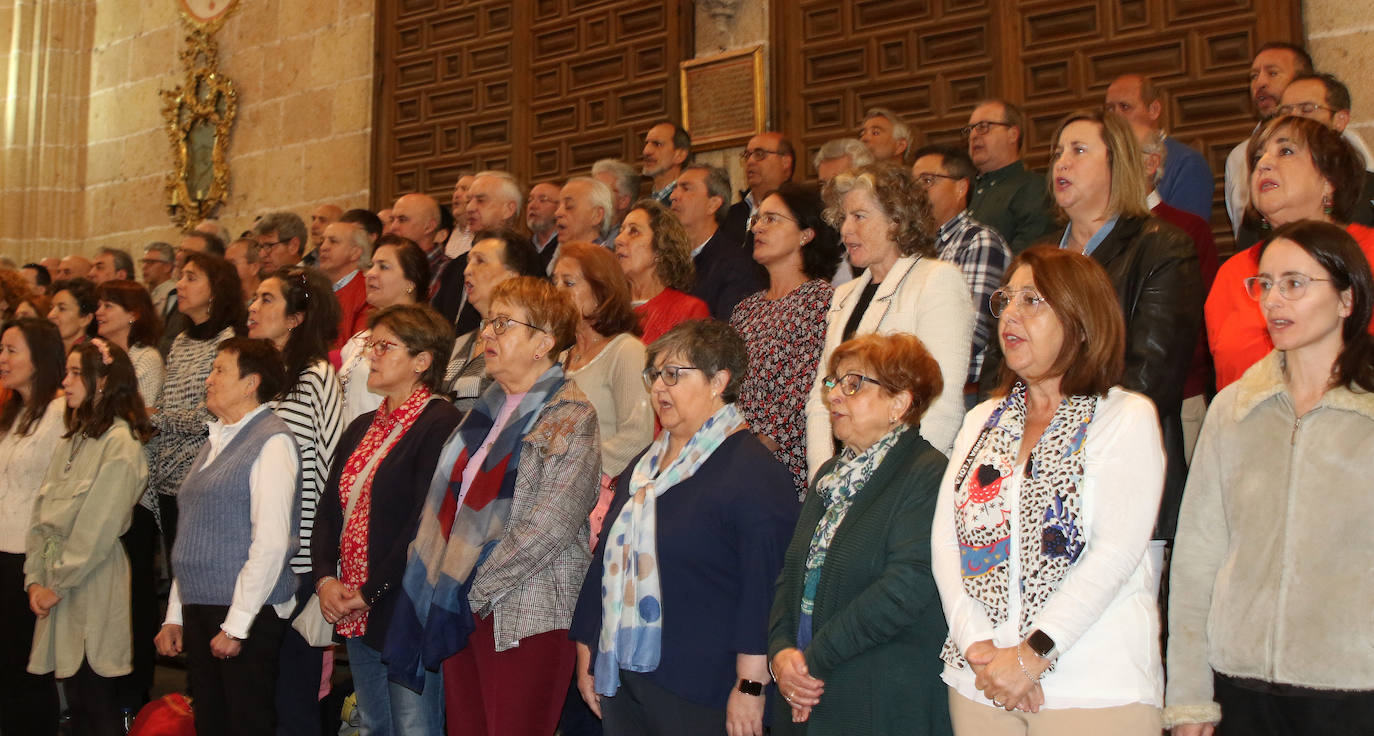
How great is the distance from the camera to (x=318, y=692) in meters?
4.41

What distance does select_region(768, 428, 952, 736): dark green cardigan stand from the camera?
2740mm

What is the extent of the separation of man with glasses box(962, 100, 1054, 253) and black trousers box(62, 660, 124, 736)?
4023mm

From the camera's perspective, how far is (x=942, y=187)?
5.05m

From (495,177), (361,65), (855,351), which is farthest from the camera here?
(361,65)

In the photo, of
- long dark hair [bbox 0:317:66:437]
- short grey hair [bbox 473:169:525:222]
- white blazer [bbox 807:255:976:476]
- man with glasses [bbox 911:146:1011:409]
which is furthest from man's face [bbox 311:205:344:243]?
white blazer [bbox 807:255:976:476]

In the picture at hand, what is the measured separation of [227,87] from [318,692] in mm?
7949

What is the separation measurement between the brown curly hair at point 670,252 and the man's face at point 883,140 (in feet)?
6.27

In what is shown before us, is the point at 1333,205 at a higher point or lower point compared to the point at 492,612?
higher

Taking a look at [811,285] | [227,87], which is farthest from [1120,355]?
[227,87]

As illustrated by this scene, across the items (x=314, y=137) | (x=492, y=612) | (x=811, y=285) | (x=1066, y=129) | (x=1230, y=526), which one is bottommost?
(x=492, y=612)

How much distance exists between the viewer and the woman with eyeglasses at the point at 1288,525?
2330 millimetres

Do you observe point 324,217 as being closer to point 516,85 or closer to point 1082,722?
point 516,85

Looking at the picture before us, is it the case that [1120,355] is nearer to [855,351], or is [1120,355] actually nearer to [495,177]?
[855,351]

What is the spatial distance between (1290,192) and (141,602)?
465 cm
